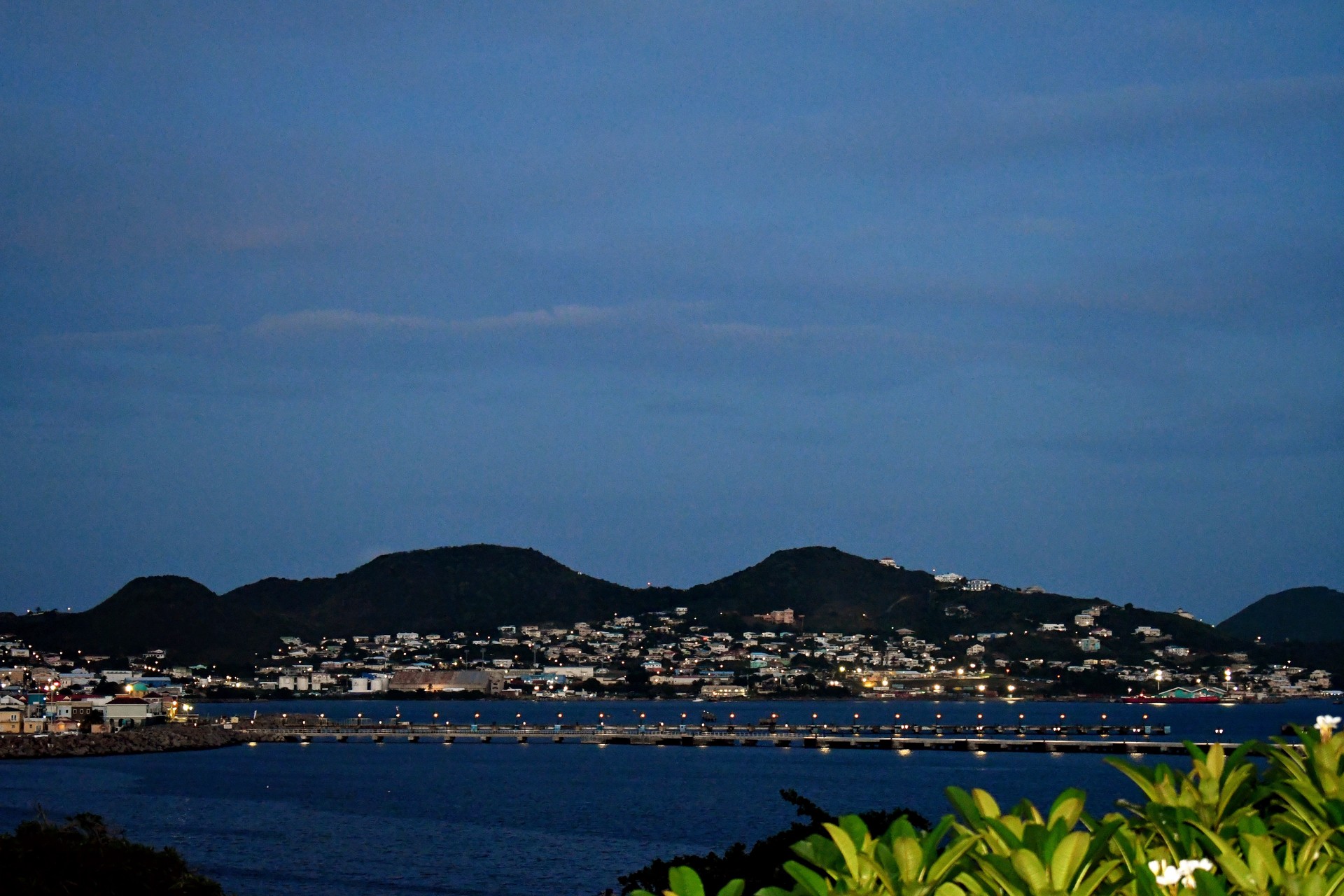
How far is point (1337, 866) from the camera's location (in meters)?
7.71

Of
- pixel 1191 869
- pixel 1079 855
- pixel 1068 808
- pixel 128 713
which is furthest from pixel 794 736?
pixel 1191 869

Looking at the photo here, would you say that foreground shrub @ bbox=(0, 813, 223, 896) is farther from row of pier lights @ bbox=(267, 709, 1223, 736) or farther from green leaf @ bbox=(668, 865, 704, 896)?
row of pier lights @ bbox=(267, 709, 1223, 736)

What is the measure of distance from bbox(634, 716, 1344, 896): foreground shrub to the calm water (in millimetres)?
38296

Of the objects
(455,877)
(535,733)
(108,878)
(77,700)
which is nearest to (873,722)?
(535,733)

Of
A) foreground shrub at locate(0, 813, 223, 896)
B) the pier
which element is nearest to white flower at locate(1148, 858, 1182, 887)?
foreground shrub at locate(0, 813, 223, 896)

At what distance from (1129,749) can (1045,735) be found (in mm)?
17476

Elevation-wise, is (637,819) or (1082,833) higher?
(1082,833)

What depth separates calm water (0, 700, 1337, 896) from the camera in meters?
50.3

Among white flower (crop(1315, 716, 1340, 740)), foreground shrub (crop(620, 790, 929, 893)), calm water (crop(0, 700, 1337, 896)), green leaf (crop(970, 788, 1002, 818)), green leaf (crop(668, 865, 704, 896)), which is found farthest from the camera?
calm water (crop(0, 700, 1337, 896))

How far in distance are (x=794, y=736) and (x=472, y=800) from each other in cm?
4401

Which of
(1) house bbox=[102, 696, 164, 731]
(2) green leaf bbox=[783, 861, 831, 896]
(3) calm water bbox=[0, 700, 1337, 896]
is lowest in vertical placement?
(3) calm water bbox=[0, 700, 1337, 896]

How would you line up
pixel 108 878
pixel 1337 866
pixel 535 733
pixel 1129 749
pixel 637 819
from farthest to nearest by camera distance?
pixel 535 733 < pixel 1129 749 < pixel 637 819 < pixel 108 878 < pixel 1337 866

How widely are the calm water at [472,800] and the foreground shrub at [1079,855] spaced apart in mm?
38296

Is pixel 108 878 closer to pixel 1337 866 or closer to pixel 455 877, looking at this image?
pixel 1337 866
